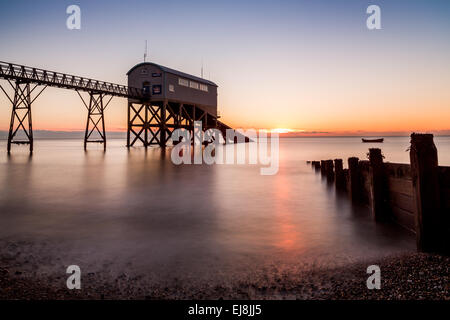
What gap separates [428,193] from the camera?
473cm

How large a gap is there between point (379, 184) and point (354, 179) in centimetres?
269

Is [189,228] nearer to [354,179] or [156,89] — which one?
[354,179]

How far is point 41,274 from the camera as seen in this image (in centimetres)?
452

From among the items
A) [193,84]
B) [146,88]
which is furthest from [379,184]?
[193,84]

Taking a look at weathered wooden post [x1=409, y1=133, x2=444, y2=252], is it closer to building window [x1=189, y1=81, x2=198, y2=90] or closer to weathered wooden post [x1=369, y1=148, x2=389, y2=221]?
weathered wooden post [x1=369, y1=148, x2=389, y2=221]

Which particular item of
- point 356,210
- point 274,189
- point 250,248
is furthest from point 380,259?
point 274,189

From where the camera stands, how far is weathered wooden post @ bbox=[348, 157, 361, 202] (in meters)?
9.46

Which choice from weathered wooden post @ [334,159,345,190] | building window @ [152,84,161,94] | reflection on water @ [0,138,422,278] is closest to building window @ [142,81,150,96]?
building window @ [152,84,161,94]

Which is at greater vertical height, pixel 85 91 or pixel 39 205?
pixel 85 91

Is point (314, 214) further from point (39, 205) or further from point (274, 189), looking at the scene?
point (39, 205)

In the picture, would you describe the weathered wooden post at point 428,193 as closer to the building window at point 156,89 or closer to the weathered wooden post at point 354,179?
the weathered wooden post at point 354,179

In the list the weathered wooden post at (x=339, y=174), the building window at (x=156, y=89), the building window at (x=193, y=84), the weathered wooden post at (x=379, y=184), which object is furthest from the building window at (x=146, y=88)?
the weathered wooden post at (x=379, y=184)

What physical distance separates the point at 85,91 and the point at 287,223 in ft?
107
